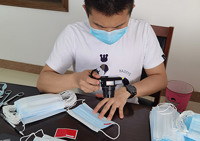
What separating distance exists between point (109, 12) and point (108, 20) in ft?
0.16

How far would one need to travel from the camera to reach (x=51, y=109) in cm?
93

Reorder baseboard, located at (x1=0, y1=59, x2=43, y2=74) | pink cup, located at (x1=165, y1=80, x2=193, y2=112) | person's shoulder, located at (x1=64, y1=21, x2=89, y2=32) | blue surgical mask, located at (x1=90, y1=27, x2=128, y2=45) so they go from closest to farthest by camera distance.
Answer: blue surgical mask, located at (x1=90, y1=27, x2=128, y2=45) → person's shoulder, located at (x1=64, y1=21, x2=89, y2=32) → pink cup, located at (x1=165, y1=80, x2=193, y2=112) → baseboard, located at (x1=0, y1=59, x2=43, y2=74)

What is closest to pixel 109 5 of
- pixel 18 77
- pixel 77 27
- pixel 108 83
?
pixel 108 83

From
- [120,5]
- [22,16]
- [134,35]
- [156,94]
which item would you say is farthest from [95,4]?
[22,16]

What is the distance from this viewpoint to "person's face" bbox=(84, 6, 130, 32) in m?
0.89

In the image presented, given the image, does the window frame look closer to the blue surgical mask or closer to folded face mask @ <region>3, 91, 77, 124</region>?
the blue surgical mask

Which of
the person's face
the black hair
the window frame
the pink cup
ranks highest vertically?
the black hair

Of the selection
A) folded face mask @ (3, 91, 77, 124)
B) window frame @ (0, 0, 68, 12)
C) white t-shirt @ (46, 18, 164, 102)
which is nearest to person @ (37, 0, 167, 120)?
white t-shirt @ (46, 18, 164, 102)

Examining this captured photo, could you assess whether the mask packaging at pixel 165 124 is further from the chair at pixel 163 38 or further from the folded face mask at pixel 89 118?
the chair at pixel 163 38

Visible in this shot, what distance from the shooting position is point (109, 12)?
0.86 meters

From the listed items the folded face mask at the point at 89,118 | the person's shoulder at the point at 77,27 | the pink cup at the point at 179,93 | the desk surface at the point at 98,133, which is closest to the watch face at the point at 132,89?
the desk surface at the point at 98,133

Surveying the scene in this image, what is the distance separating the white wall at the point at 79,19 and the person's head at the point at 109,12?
1313mm

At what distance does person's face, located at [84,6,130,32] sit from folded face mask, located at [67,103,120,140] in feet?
1.36

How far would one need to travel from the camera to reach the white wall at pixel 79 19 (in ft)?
6.75
